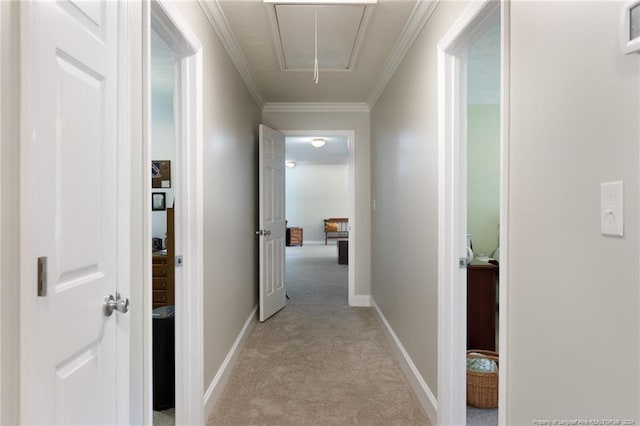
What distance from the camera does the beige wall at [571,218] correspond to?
31.7 inches

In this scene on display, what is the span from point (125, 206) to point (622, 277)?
4.70 ft

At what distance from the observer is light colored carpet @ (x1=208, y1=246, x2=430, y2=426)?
206 cm

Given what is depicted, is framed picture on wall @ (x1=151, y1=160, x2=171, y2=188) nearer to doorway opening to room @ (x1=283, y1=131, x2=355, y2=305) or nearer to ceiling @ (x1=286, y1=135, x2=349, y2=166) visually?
ceiling @ (x1=286, y1=135, x2=349, y2=166)

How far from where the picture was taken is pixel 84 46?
998 mm

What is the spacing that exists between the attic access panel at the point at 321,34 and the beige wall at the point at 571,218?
1256 mm

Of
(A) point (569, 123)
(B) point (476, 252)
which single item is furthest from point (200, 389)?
(B) point (476, 252)

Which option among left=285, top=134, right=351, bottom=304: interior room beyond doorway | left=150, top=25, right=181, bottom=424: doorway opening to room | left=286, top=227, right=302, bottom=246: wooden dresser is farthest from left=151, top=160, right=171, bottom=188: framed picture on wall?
left=286, top=227, right=302, bottom=246: wooden dresser

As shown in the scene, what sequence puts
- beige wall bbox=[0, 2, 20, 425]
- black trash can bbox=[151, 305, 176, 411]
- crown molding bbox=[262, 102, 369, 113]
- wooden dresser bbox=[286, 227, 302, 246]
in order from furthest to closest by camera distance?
1. wooden dresser bbox=[286, 227, 302, 246]
2. crown molding bbox=[262, 102, 369, 113]
3. black trash can bbox=[151, 305, 176, 411]
4. beige wall bbox=[0, 2, 20, 425]

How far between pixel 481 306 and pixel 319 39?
2370 millimetres

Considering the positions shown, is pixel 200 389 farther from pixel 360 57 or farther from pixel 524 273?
pixel 360 57

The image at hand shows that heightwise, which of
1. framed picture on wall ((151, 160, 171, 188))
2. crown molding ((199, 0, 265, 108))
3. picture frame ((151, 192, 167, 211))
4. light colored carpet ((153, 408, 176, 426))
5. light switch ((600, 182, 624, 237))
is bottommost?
light colored carpet ((153, 408, 176, 426))

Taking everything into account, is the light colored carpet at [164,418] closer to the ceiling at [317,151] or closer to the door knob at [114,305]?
the door knob at [114,305]

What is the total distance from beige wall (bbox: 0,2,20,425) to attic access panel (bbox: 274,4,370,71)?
1.66 meters

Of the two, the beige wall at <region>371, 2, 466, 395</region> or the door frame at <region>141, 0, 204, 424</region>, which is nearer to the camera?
the door frame at <region>141, 0, 204, 424</region>
